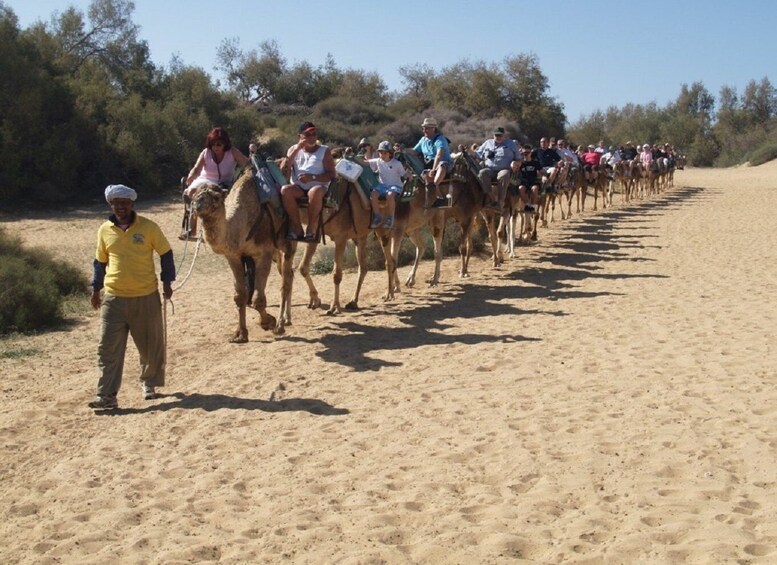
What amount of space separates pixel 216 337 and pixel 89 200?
20133 millimetres

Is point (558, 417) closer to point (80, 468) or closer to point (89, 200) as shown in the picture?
point (80, 468)

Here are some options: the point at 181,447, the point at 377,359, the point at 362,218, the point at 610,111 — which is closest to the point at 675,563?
the point at 181,447

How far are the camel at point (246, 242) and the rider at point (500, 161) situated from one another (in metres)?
6.42

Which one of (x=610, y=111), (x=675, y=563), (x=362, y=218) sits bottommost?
(x=675, y=563)

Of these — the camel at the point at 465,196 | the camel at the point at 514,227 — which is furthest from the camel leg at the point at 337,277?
the camel at the point at 514,227

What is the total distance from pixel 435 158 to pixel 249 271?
16.9 feet

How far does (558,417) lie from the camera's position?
693 cm

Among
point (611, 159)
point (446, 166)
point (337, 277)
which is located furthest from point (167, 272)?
point (611, 159)

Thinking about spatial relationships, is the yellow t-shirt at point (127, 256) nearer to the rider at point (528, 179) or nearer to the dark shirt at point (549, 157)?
the rider at point (528, 179)

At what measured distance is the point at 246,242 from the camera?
32.3 ft

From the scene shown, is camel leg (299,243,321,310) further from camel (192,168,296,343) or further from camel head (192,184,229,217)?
camel head (192,184,229,217)

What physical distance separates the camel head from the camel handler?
117 cm

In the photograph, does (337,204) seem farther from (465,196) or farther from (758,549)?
(758,549)

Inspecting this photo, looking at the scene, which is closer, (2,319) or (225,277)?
(2,319)
